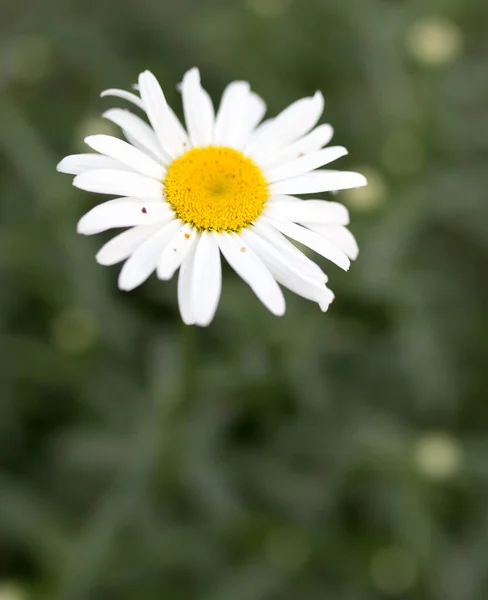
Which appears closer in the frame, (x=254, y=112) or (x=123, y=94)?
(x=123, y=94)

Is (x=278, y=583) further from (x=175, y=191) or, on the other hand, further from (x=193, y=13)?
(x=193, y=13)

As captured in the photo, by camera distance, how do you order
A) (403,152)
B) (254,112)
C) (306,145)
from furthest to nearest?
1. (403,152)
2. (254,112)
3. (306,145)

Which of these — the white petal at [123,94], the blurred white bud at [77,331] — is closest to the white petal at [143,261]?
the white petal at [123,94]

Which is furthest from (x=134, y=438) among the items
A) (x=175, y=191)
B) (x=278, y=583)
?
(x=175, y=191)

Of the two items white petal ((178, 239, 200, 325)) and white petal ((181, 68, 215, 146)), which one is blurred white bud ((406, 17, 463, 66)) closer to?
white petal ((181, 68, 215, 146))

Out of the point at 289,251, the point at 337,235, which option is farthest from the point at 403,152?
the point at 289,251

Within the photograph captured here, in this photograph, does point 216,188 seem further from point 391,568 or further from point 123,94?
point 391,568
